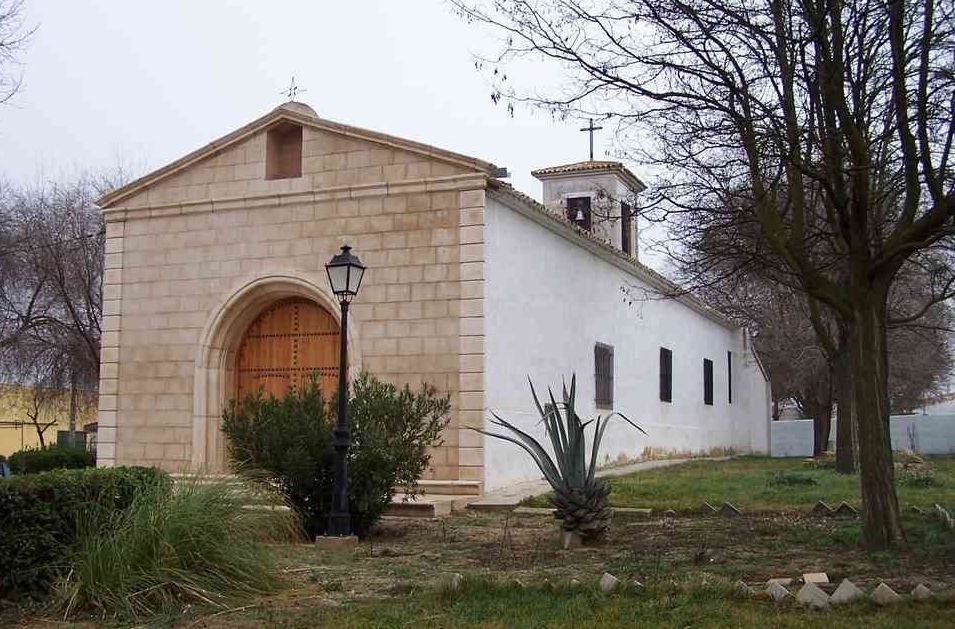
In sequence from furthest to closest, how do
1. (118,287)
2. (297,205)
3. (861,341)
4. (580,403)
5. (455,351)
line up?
(580,403), (118,287), (297,205), (455,351), (861,341)

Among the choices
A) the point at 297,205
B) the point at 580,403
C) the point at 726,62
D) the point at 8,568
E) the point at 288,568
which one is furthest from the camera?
the point at 580,403

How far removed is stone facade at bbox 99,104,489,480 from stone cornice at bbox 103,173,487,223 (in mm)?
22

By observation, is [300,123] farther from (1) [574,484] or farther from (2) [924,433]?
(2) [924,433]

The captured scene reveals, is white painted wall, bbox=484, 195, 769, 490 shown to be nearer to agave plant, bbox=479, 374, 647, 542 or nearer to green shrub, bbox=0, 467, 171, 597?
agave plant, bbox=479, 374, 647, 542

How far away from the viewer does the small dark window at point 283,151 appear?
1656cm

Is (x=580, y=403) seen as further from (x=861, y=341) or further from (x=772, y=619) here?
(x=772, y=619)

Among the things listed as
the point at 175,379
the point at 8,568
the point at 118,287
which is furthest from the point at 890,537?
the point at 118,287

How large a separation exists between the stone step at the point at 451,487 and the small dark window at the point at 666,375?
11.2 m

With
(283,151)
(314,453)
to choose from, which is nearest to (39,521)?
(314,453)

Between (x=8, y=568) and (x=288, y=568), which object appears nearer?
(x=8, y=568)

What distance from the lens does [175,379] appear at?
55.0 ft

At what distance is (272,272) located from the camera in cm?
1628

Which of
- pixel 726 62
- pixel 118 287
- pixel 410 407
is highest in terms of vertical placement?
pixel 726 62

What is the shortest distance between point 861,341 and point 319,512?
572 cm
